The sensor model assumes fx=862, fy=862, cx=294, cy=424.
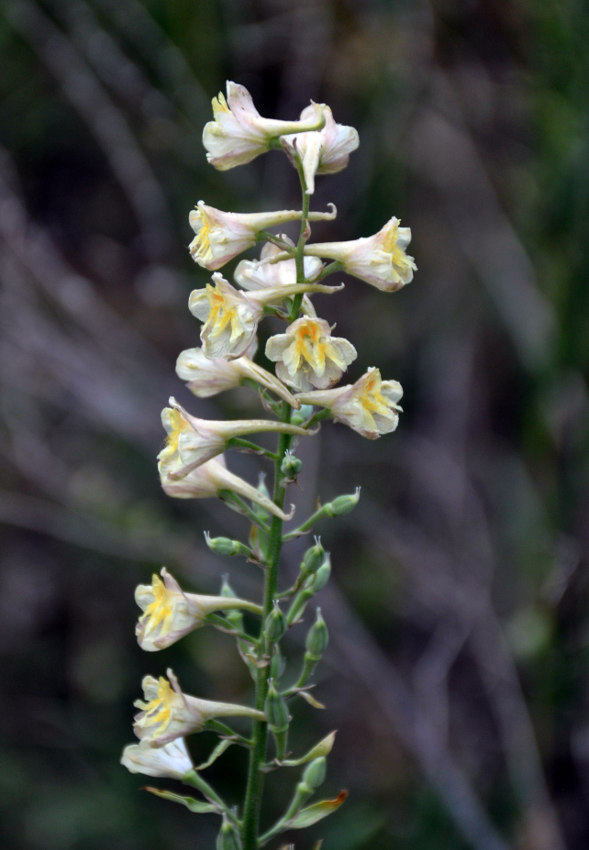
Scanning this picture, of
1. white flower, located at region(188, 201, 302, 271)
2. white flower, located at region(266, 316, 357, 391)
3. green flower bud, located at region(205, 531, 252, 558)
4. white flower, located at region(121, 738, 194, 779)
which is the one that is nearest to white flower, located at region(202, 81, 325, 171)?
white flower, located at region(188, 201, 302, 271)

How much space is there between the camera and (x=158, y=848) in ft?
11.8

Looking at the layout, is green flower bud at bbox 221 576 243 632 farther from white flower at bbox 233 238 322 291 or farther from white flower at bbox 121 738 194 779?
white flower at bbox 233 238 322 291

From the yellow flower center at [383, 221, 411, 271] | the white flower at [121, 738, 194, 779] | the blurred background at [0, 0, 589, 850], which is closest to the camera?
the yellow flower center at [383, 221, 411, 271]

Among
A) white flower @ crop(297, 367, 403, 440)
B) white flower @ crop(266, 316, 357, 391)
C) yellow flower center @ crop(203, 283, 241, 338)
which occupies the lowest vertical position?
white flower @ crop(297, 367, 403, 440)

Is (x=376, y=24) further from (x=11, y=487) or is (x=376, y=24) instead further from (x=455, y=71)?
(x=11, y=487)

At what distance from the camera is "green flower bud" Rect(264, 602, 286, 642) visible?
150cm

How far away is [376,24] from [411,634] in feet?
11.0

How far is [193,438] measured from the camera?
1.57 m

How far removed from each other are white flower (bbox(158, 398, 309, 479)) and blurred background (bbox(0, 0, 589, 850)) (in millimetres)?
1861

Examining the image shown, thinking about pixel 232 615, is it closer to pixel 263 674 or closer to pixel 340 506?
pixel 263 674

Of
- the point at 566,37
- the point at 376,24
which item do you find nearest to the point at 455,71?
the point at 376,24

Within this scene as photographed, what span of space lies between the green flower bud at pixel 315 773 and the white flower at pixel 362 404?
0.63 meters

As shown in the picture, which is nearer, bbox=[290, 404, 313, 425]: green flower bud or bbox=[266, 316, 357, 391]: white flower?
bbox=[266, 316, 357, 391]: white flower

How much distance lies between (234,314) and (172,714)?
747 millimetres
